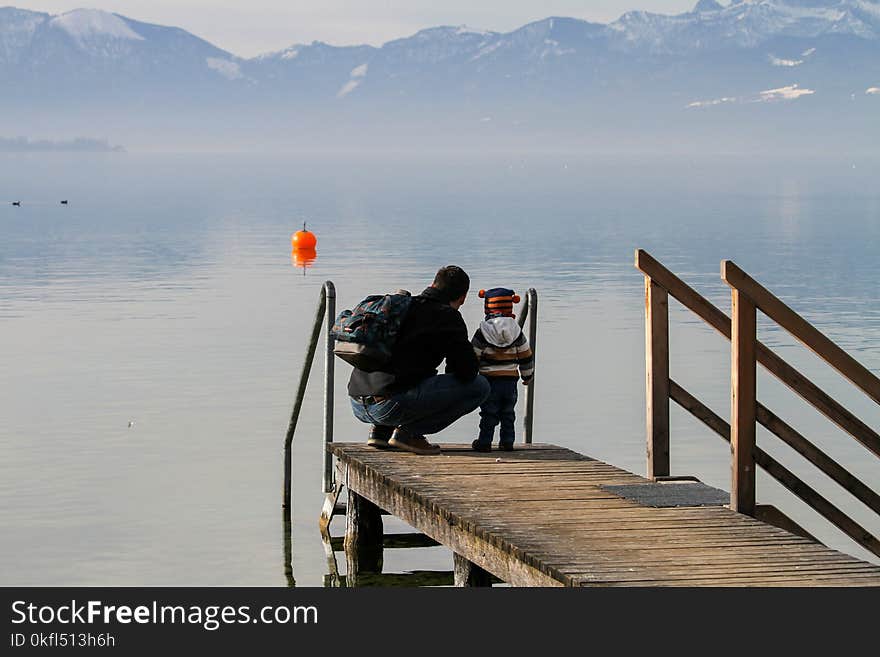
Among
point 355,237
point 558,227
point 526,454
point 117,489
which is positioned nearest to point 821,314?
point 117,489

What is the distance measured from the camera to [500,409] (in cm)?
1279

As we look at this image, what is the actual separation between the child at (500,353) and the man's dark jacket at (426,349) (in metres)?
0.37

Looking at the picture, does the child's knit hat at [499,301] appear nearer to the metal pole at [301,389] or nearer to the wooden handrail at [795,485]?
the wooden handrail at [795,485]

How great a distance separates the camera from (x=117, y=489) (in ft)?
54.3

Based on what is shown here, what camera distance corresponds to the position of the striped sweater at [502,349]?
41.0 feet

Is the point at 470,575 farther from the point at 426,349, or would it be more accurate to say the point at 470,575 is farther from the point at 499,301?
the point at 499,301

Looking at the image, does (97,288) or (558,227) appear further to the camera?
(558,227)

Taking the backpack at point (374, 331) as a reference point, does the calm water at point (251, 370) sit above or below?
below

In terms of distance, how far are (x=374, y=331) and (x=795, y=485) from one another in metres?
2.79

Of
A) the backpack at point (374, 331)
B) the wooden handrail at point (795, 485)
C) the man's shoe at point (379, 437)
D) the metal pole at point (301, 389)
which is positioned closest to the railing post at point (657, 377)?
the wooden handrail at point (795, 485)

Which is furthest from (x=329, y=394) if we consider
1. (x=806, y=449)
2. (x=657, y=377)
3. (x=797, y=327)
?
(x=797, y=327)
